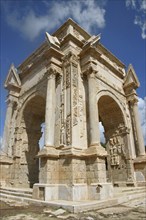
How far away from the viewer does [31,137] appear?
12172 millimetres

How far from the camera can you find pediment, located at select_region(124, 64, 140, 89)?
13.0m

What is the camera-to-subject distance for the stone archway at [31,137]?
11344 millimetres

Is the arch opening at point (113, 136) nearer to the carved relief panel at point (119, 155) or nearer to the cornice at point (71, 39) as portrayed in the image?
the carved relief panel at point (119, 155)

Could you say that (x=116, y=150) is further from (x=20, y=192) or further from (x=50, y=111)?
(x=20, y=192)

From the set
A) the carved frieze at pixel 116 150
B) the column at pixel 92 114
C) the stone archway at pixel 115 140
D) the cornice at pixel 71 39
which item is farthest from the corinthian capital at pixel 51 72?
the carved frieze at pixel 116 150

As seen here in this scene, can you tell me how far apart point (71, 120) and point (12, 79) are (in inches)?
286

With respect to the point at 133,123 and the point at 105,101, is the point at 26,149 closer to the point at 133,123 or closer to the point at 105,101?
the point at 105,101

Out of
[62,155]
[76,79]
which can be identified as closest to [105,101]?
[76,79]

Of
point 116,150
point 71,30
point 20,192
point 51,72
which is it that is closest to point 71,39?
point 71,30

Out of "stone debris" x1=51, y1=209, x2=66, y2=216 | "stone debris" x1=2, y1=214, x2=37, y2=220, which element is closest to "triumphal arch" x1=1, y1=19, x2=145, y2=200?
"stone debris" x1=51, y1=209, x2=66, y2=216

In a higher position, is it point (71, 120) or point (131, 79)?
point (131, 79)

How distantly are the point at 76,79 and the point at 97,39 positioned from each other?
2.63 meters

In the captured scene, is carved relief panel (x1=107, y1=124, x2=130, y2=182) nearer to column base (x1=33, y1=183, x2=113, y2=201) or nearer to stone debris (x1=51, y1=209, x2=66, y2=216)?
column base (x1=33, y1=183, x2=113, y2=201)

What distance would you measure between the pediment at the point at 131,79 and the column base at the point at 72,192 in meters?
8.04
